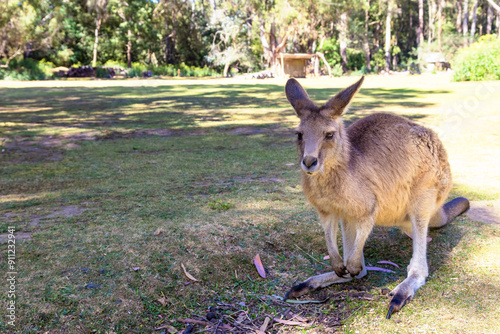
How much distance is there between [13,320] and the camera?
241cm

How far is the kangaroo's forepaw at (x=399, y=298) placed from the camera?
8.25 feet

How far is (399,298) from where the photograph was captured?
2574 mm

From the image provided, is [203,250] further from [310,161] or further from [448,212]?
[448,212]

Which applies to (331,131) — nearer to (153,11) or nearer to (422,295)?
(422,295)

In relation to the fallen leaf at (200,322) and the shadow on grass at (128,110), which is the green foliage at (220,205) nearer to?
the fallen leaf at (200,322)

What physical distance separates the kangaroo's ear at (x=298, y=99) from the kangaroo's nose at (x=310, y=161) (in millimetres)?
456

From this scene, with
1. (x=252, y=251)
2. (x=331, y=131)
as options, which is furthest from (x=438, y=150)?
(x=252, y=251)

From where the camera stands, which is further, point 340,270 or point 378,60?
point 378,60

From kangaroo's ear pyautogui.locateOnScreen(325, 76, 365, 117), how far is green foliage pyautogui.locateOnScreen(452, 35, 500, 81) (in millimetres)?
17238

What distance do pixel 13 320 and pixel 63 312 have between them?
25 cm

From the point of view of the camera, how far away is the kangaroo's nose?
2408 millimetres

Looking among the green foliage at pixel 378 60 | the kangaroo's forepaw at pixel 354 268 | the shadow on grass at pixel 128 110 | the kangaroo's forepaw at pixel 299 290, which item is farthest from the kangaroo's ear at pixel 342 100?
the green foliage at pixel 378 60

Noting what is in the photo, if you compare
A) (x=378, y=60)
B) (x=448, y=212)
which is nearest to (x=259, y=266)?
(x=448, y=212)

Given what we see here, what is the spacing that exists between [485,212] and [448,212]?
547mm
